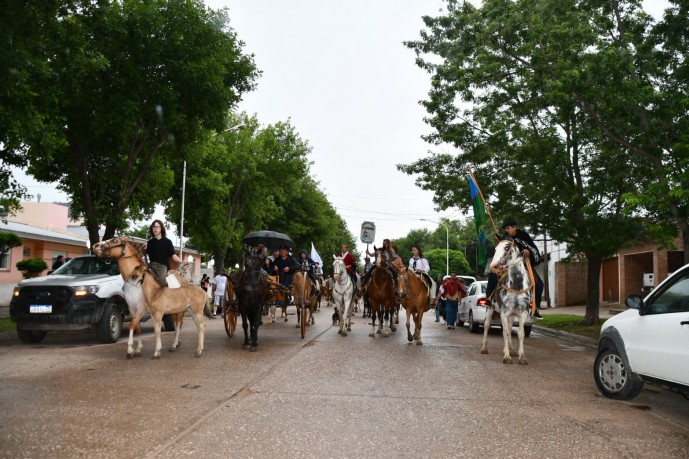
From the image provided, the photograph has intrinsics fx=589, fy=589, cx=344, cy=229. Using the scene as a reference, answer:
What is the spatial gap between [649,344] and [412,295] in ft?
25.5

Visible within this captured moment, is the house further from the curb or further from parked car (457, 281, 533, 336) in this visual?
the curb

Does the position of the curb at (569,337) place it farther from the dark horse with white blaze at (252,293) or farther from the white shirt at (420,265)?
the dark horse with white blaze at (252,293)

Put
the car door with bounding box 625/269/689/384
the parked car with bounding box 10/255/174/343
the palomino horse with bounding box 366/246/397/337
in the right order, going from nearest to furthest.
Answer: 1. the car door with bounding box 625/269/689/384
2. the parked car with bounding box 10/255/174/343
3. the palomino horse with bounding box 366/246/397/337

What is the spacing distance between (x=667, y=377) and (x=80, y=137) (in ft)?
56.6

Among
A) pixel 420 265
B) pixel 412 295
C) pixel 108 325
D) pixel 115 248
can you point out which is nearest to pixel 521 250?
pixel 412 295

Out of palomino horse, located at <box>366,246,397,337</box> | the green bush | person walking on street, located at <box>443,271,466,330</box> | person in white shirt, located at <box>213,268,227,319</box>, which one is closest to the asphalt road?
palomino horse, located at <box>366,246,397,337</box>

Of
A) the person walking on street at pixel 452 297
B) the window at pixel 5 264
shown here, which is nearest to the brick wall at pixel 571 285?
the person walking on street at pixel 452 297

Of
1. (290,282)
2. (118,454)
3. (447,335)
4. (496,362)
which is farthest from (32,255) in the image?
(118,454)

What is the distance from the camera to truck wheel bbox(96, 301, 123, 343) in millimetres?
12711

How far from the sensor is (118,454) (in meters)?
4.80

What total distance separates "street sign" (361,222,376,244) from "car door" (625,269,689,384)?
1412 cm

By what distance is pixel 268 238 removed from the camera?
2434 cm

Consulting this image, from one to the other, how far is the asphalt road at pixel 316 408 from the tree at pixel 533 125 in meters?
7.50

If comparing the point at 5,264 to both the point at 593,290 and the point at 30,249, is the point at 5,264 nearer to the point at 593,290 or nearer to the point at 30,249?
the point at 30,249
